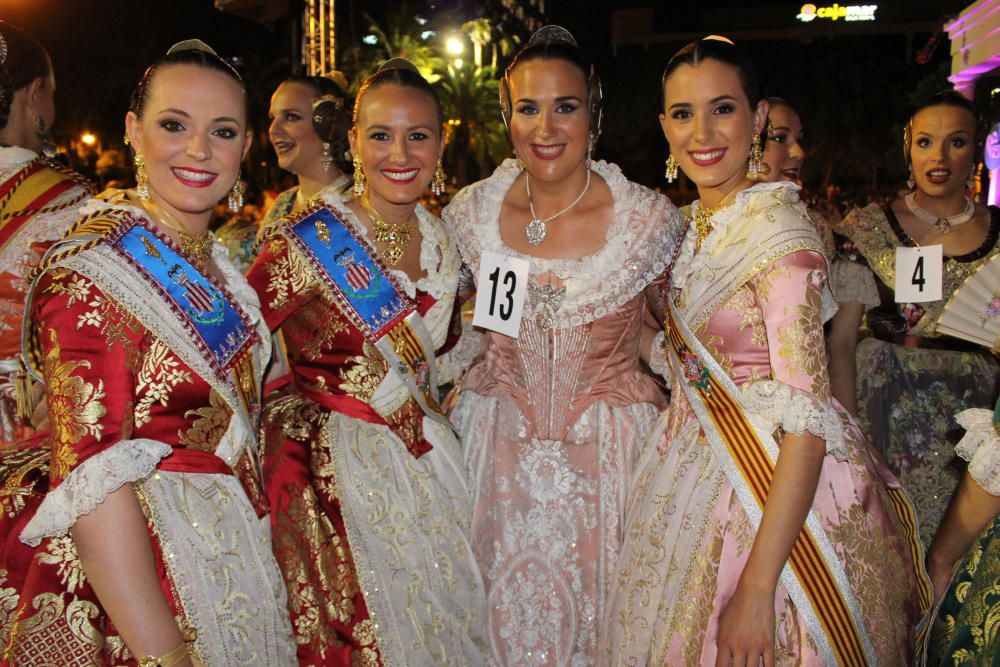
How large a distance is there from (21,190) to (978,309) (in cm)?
323

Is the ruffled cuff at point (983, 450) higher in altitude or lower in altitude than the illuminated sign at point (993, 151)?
lower

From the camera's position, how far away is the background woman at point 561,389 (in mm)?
2588

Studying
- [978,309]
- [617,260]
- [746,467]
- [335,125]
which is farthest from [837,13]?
[746,467]

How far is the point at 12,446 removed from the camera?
2195mm

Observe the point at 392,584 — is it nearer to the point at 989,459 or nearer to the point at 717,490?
the point at 717,490

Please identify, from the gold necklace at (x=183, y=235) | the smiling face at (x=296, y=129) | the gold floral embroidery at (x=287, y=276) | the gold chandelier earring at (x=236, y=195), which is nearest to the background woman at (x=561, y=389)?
the gold floral embroidery at (x=287, y=276)

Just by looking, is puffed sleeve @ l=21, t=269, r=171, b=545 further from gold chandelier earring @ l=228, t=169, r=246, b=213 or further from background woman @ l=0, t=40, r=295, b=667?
gold chandelier earring @ l=228, t=169, r=246, b=213

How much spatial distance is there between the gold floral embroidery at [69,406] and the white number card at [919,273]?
326 cm

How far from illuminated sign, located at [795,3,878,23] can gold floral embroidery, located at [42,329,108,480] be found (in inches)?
1413

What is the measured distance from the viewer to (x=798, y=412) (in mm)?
1912

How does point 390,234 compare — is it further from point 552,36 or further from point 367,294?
point 552,36

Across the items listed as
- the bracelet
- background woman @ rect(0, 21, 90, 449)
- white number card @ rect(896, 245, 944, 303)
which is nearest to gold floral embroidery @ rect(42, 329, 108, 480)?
the bracelet

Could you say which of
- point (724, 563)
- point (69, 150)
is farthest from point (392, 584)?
point (69, 150)

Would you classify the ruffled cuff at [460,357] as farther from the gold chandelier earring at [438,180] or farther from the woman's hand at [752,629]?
the woman's hand at [752,629]
